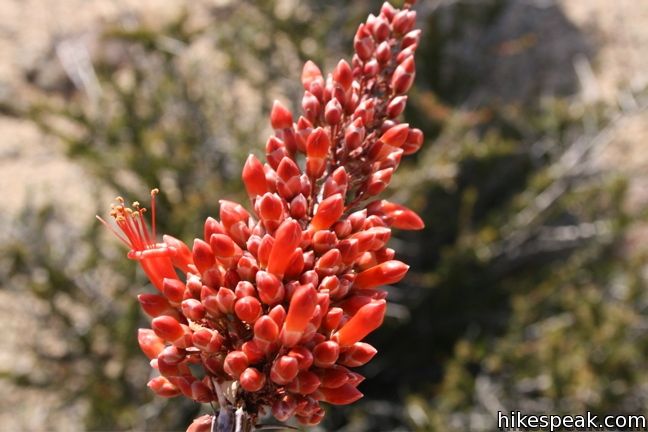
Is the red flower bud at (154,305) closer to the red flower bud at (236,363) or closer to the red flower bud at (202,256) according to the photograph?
the red flower bud at (202,256)

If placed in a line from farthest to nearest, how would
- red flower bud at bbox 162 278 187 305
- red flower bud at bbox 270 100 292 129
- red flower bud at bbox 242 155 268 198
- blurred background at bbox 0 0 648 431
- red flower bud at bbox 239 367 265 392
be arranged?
blurred background at bbox 0 0 648 431, red flower bud at bbox 270 100 292 129, red flower bud at bbox 242 155 268 198, red flower bud at bbox 162 278 187 305, red flower bud at bbox 239 367 265 392

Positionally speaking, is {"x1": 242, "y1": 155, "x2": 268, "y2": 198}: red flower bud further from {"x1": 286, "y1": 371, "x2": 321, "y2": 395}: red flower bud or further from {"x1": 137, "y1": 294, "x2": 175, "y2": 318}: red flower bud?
{"x1": 286, "y1": 371, "x2": 321, "y2": 395}: red flower bud

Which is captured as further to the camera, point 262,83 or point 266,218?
point 262,83

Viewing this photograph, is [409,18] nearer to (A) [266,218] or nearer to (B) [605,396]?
(A) [266,218]

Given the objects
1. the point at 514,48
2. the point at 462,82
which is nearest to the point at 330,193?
the point at 514,48

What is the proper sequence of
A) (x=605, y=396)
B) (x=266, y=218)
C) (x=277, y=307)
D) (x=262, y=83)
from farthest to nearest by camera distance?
(x=262, y=83), (x=605, y=396), (x=266, y=218), (x=277, y=307)

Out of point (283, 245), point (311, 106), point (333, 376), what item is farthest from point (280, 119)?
point (333, 376)

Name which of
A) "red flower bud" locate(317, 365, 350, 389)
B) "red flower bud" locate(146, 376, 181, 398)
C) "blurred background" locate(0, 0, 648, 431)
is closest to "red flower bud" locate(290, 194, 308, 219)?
"red flower bud" locate(317, 365, 350, 389)
